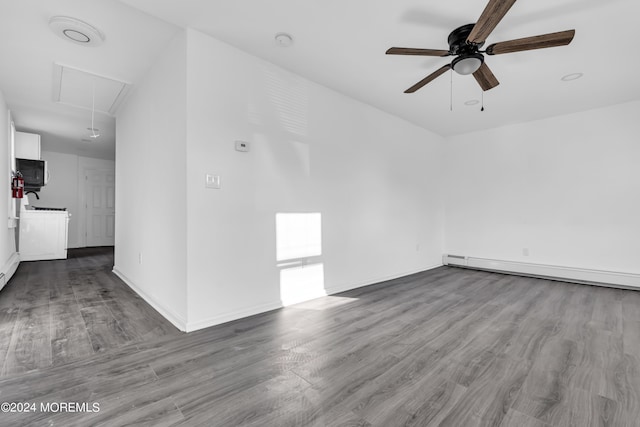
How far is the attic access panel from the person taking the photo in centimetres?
328

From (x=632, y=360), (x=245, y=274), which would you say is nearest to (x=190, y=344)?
(x=245, y=274)

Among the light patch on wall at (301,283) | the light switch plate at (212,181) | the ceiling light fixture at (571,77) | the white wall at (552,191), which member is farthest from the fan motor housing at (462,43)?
the white wall at (552,191)

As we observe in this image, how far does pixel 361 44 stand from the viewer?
264cm

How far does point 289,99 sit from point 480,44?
5.96 ft

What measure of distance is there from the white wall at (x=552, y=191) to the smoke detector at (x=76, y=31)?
5.69 metres

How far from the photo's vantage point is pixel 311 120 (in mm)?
Result: 3307

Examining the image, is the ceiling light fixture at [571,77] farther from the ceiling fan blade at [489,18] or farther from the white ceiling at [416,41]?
the ceiling fan blade at [489,18]

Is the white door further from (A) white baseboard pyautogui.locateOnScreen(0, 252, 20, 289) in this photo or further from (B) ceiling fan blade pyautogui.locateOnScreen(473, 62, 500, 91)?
(B) ceiling fan blade pyautogui.locateOnScreen(473, 62, 500, 91)

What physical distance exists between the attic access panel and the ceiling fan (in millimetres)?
3394

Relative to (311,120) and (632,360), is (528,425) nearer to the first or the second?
(632,360)

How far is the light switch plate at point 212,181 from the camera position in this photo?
2455 millimetres

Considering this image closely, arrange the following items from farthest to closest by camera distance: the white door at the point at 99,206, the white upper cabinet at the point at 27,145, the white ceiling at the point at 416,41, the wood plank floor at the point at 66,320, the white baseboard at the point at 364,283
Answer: the white door at the point at 99,206, the white upper cabinet at the point at 27,145, the white baseboard at the point at 364,283, the white ceiling at the point at 416,41, the wood plank floor at the point at 66,320

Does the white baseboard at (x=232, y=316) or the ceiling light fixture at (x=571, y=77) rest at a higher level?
the ceiling light fixture at (x=571, y=77)

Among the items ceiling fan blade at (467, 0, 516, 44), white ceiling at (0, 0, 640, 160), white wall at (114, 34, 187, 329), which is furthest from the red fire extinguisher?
ceiling fan blade at (467, 0, 516, 44)
